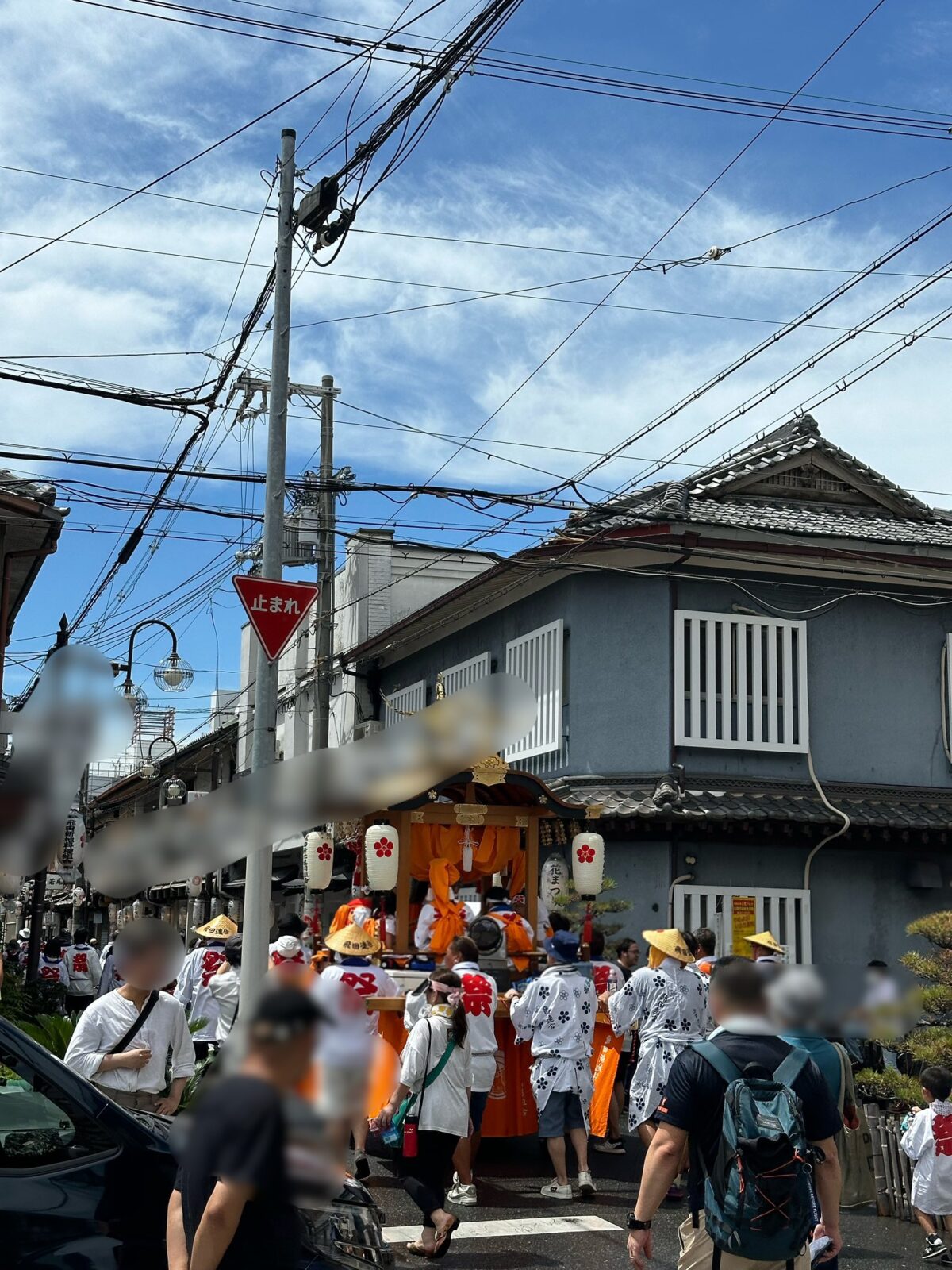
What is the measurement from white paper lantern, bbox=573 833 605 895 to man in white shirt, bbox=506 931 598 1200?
4.63 metres

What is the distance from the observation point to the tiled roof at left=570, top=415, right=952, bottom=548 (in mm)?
18547

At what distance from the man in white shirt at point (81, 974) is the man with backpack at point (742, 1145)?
591 inches

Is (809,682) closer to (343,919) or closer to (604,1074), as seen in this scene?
(343,919)

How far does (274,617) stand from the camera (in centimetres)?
600

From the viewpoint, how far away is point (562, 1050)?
32.9 feet

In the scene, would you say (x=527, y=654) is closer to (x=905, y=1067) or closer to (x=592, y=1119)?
(x=592, y=1119)

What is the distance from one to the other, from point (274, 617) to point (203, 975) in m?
7.27

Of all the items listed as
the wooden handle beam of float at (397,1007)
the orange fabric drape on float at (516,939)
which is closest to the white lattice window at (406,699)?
the orange fabric drape on float at (516,939)

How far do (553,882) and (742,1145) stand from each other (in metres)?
12.4

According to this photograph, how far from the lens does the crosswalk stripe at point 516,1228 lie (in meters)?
8.54

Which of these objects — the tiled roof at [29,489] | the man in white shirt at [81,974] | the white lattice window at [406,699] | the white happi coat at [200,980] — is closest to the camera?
the white happi coat at [200,980]

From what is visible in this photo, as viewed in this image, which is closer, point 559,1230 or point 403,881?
point 559,1230

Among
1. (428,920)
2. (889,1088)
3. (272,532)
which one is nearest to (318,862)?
(428,920)

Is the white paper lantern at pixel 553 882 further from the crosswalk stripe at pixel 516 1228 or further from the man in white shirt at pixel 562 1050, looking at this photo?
the crosswalk stripe at pixel 516 1228
